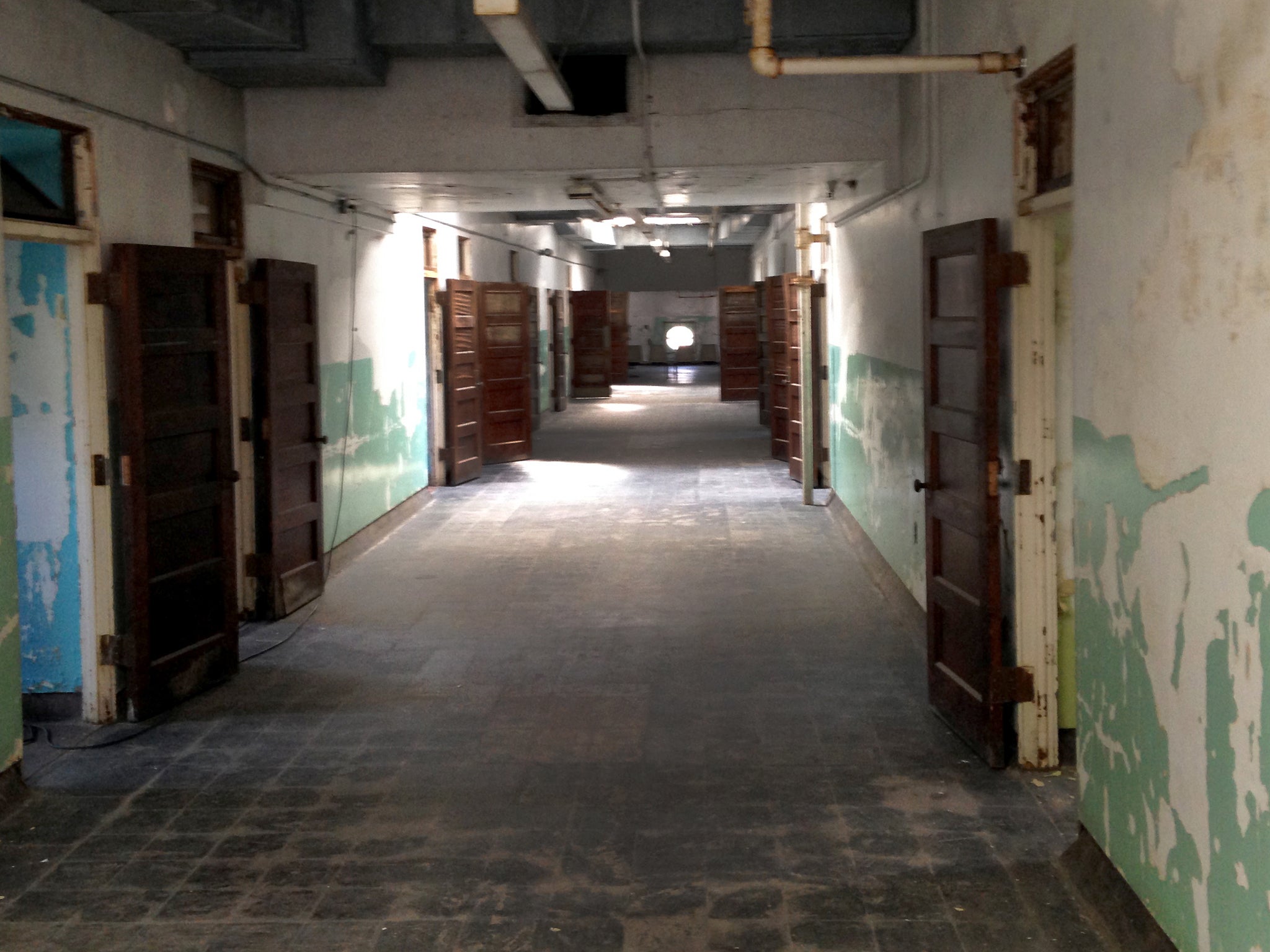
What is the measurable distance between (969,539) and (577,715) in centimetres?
172

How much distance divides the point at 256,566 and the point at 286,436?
721mm

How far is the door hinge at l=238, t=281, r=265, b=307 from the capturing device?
6629 millimetres

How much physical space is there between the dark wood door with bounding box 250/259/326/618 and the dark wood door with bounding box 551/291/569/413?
12231 millimetres

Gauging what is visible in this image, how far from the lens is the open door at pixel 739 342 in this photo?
1948 centimetres

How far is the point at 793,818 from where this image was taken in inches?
161

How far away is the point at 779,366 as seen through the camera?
1294 cm

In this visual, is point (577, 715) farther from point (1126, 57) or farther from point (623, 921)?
point (1126, 57)

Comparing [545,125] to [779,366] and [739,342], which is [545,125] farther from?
[739,342]

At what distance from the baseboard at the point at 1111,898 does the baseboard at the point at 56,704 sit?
3875 millimetres

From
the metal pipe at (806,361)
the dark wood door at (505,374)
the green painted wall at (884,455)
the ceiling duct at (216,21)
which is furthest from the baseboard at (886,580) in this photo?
the dark wood door at (505,374)

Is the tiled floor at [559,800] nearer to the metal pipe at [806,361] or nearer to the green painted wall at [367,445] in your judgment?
the green painted wall at [367,445]

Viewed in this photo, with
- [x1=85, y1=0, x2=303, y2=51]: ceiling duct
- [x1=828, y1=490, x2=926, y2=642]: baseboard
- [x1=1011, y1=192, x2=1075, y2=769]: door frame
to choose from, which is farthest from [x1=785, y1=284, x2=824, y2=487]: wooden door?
[x1=1011, y1=192, x2=1075, y2=769]: door frame

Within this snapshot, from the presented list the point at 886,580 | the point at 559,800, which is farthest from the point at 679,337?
the point at 559,800

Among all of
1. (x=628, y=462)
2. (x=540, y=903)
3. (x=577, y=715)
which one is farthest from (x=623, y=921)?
(x=628, y=462)
